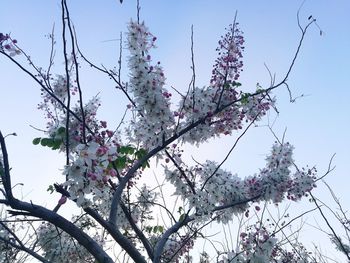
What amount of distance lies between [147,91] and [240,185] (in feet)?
8.00

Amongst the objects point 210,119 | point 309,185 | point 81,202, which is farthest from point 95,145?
point 309,185

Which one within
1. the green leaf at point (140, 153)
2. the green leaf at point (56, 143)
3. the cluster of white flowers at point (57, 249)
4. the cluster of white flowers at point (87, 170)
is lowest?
the cluster of white flowers at point (87, 170)

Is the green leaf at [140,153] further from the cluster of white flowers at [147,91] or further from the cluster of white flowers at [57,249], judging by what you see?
the cluster of white flowers at [57,249]

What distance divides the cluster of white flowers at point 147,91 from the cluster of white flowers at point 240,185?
105cm

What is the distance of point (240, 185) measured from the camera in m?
6.74

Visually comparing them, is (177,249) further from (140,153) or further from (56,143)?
(56,143)

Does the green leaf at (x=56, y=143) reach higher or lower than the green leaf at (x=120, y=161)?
higher

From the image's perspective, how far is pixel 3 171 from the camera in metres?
4.19

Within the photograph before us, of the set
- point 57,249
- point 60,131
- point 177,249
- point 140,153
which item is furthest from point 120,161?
point 57,249

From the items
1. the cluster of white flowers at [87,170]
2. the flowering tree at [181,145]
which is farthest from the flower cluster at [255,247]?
the cluster of white flowers at [87,170]

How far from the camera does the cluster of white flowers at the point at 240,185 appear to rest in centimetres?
654

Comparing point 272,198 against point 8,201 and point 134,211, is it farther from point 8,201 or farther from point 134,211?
point 8,201

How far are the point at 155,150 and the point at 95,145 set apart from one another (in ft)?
8.00

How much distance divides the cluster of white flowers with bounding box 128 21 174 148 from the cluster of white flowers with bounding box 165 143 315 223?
3.46 ft
